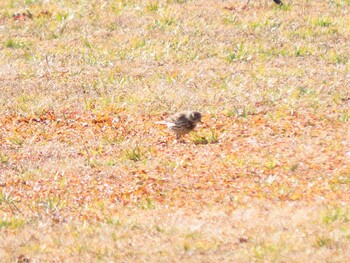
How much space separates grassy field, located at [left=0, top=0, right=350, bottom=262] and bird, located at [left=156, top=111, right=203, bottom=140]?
0.62 ft

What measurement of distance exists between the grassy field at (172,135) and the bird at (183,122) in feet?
0.62

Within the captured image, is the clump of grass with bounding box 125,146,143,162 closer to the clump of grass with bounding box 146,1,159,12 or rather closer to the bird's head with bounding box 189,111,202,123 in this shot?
the bird's head with bounding box 189,111,202,123

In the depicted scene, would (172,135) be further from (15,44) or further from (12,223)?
(15,44)

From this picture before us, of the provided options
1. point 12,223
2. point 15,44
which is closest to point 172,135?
point 12,223

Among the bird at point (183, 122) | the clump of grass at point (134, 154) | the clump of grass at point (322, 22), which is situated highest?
the bird at point (183, 122)

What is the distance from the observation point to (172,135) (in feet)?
41.6

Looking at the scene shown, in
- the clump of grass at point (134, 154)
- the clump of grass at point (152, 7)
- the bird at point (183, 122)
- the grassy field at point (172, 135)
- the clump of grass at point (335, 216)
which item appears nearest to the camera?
the grassy field at point (172, 135)

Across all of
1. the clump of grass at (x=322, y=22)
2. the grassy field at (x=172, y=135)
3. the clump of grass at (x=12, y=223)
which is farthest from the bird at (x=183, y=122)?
the clump of grass at (x=322, y=22)

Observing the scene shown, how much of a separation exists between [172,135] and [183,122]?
1.91 ft

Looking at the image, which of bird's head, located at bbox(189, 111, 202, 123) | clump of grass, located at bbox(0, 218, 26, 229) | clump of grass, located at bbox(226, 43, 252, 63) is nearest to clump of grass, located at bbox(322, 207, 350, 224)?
clump of grass, located at bbox(0, 218, 26, 229)

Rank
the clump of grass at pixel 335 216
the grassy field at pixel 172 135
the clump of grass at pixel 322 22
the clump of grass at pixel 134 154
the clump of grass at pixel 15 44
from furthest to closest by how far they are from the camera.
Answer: the clump of grass at pixel 322 22 < the clump of grass at pixel 15 44 < the clump of grass at pixel 134 154 < the clump of grass at pixel 335 216 < the grassy field at pixel 172 135

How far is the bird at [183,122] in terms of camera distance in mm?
12141

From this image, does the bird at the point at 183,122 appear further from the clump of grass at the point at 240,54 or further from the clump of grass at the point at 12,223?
the clump of grass at the point at 240,54

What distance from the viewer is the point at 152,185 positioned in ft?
33.4
